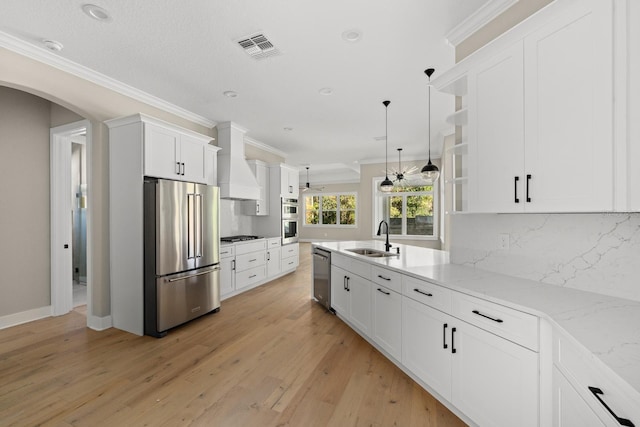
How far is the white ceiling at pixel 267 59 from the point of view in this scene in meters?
2.23

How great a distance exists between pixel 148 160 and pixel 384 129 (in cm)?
402

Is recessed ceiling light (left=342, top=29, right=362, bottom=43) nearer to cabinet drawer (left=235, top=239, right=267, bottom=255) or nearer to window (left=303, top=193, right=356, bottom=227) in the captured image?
cabinet drawer (left=235, top=239, right=267, bottom=255)

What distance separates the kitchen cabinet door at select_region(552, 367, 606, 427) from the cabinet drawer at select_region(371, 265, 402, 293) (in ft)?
4.02

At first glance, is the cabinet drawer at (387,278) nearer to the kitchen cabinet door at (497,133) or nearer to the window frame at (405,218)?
the kitchen cabinet door at (497,133)

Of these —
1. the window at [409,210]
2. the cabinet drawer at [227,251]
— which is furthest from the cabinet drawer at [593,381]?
the window at [409,210]

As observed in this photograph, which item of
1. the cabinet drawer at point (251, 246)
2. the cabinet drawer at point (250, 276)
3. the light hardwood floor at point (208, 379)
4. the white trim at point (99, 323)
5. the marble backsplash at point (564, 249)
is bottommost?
the light hardwood floor at point (208, 379)

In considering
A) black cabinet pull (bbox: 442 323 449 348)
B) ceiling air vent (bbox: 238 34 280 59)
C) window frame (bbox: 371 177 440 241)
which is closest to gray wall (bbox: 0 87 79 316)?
ceiling air vent (bbox: 238 34 280 59)

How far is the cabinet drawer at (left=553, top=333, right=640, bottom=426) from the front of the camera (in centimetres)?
82

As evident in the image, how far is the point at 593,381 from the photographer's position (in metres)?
0.99

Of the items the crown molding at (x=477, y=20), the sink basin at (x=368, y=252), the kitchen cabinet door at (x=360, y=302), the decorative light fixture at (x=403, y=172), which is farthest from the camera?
the decorative light fixture at (x=403, y=172)

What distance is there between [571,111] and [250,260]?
183 inches

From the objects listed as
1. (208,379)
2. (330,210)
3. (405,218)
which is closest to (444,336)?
(208,379)

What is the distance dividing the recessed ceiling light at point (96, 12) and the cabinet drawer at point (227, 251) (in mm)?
2991

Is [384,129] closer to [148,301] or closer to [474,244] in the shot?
[474,244]
